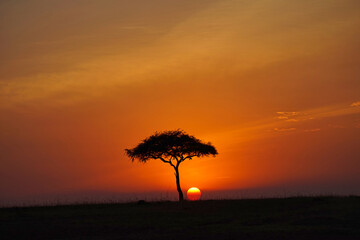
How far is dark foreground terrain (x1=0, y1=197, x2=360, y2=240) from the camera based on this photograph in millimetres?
29000

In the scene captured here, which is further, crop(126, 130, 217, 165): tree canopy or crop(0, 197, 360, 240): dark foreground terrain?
crop(126, 130, 217, 165): tree canopy

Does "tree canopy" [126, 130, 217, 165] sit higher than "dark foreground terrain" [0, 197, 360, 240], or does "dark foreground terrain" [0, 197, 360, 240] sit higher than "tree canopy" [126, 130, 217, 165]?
"tree canopy" [126, 130, 217, 165]

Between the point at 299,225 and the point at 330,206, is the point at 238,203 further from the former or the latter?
the point at 299,225

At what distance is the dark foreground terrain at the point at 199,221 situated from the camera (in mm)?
29000

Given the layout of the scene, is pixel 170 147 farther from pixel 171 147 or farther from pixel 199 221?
pixel 199 221

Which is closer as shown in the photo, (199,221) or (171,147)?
(199,221)

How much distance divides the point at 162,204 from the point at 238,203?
8622 millimetres

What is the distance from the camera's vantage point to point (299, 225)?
3200cm

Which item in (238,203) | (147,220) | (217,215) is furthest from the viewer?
(238,203)

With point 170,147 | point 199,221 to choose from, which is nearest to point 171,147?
point 170,147

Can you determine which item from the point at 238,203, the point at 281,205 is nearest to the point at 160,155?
the point at 238,203

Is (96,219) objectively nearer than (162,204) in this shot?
Yes

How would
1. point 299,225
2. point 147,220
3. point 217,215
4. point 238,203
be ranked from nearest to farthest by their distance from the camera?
point 299,225, point 147,220, point 217,215, point 238,203

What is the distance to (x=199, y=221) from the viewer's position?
3572 cm
